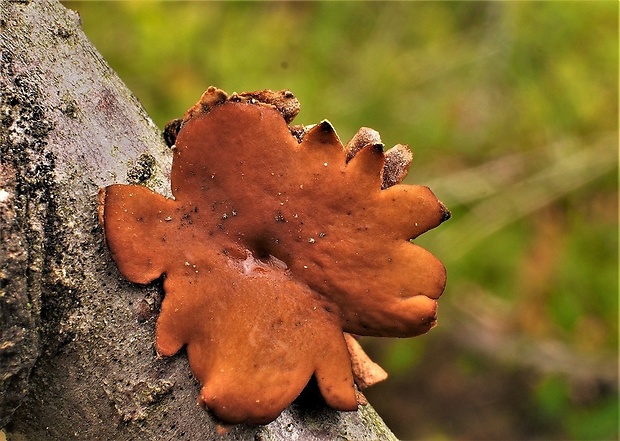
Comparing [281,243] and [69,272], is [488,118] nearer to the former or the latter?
[281,243]

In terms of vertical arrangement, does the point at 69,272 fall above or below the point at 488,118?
below

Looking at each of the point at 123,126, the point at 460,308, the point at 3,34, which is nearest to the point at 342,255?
the point at 123,126

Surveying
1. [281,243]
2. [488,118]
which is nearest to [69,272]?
[281,243]

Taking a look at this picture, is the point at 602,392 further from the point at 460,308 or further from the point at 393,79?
the point at 393,79

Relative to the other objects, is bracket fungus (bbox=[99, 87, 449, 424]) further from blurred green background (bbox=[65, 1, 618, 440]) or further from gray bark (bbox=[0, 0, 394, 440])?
blurred green background (bbox=[65, 1, 618, 440])

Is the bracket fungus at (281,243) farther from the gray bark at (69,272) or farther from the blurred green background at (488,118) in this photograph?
the blurred green background at (488,118)

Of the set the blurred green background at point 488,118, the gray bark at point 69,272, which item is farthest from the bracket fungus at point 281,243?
the blurred green background at point 488,118
